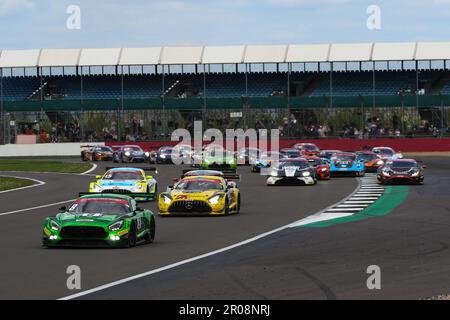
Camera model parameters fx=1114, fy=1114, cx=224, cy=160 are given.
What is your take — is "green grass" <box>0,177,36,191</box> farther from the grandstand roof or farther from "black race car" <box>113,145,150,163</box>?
the grandstand roof

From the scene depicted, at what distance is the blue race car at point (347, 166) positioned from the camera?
51.8 meters

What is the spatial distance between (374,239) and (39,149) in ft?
232

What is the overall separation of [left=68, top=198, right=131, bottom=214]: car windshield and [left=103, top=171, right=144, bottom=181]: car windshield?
45.5 feet

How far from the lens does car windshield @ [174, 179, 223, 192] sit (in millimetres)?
29266

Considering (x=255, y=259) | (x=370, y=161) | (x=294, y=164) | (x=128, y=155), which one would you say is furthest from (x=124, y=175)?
(x=128, y=155)

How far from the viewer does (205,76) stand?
312ft

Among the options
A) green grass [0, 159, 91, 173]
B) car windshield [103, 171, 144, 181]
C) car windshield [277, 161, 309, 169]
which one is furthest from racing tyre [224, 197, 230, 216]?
green grass [0, 159, 91, 173]

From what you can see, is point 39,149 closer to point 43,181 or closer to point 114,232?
point 43,181

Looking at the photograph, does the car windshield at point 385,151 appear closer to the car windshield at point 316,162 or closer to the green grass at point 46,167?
the car windshield at point 316,162

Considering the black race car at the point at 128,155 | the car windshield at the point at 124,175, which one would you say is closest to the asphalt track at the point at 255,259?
the car windshield at the point at 124,175

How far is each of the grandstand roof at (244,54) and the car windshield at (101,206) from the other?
7059cm

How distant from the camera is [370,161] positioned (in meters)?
57.1

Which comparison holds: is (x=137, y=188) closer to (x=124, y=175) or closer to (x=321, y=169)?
(x=124, y=175)

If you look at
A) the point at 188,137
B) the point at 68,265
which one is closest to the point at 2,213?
the point at 68,265
